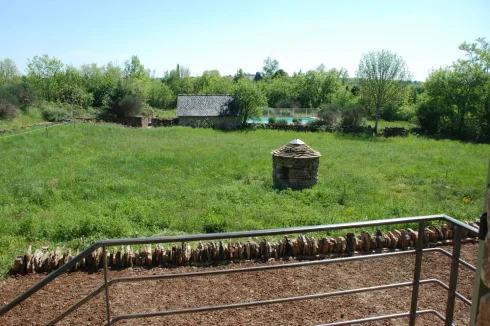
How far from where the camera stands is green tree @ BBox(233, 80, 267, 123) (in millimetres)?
37094

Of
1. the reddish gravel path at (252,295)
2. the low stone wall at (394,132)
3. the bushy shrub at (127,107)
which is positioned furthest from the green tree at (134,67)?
the reddish gravel path at (252,295)

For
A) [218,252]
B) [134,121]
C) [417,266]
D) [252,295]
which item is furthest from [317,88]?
[417,266]

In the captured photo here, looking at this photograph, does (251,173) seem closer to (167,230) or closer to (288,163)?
(288,163)

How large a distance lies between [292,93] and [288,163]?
51.0 meters

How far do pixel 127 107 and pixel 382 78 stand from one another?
2739cm

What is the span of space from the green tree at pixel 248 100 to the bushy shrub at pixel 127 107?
12.0 m

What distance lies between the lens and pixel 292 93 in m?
62.9

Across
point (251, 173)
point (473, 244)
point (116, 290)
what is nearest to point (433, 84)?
point (251, 173)

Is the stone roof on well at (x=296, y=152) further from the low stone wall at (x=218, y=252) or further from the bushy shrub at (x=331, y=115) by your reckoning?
the bushy shrub at (x=331, y=115)

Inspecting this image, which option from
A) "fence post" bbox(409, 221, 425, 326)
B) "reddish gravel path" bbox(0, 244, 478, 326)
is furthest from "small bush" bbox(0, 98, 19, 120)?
"fence post" bbox(409, 221, 425, 326)

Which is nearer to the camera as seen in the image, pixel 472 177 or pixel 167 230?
pixel 167 230

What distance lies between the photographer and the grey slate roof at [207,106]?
36938 mm

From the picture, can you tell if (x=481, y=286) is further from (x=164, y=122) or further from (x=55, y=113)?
(x=55, y=113)

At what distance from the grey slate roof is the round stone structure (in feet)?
77.7
